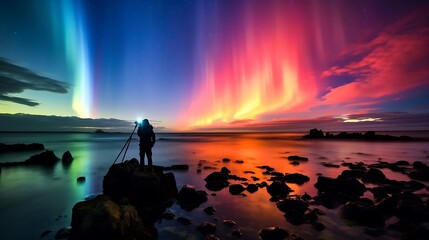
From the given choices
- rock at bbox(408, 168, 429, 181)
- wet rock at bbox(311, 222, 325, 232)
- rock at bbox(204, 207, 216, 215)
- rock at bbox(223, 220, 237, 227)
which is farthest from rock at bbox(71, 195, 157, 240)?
rock at bbox(408, 168, 429, 181)

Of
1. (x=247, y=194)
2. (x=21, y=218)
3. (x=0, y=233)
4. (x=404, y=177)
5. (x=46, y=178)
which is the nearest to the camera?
(x=0, y=233)

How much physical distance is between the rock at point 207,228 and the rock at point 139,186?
4.18 m

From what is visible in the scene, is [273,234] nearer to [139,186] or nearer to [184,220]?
[184,220]

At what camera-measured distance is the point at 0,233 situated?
10.1 m

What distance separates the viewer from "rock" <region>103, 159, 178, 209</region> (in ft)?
42.0

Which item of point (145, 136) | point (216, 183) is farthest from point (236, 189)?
point (145, 136)

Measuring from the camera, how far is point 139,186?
1293cm

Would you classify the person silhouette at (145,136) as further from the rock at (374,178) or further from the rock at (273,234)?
the rock at (374,178)

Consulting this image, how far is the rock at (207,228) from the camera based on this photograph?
30.7 ft

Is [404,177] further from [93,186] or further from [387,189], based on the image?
[93,186]

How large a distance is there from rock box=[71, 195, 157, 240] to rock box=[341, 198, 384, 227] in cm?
970

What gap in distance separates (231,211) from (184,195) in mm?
3383

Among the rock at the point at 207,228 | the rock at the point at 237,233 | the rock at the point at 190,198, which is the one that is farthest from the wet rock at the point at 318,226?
the rock at the point at 190,198

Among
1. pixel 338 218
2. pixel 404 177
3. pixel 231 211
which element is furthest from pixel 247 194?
pixel 404 177
